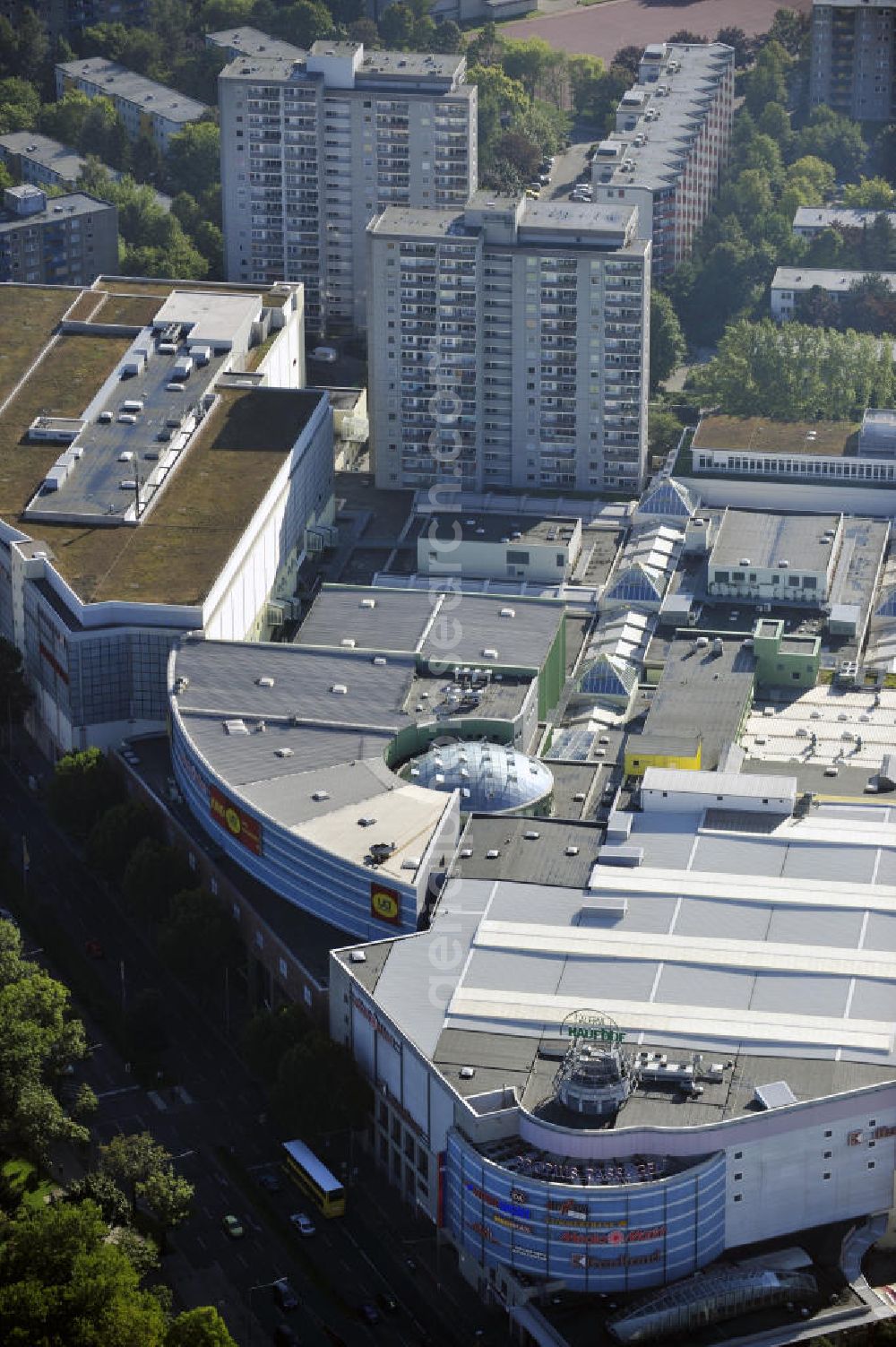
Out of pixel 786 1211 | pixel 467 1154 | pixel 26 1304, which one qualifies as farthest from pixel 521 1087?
pixel 26 1304

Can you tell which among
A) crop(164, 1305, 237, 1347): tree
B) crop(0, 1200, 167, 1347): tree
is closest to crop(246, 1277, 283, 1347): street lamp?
crop(0, 1200, 167, 1347): tree

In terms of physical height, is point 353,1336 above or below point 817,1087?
below

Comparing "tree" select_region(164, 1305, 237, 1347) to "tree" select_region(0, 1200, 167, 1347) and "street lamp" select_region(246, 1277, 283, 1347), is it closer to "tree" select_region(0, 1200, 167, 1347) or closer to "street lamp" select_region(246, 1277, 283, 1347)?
"tree" select_region(0, 1200, 167, 1347)

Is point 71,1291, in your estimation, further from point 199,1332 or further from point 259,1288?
point 259,1288

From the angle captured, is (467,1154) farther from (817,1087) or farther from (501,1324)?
(817,1087)

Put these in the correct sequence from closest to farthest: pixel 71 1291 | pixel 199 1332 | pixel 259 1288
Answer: pixel 199 1332, pixel 71 1291, pixel 259 1288

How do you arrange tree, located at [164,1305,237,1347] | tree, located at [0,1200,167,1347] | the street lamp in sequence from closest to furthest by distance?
tree, located at [164,1305,237,1347] → tree, located at [0,1200,167,1347] → the street lamp

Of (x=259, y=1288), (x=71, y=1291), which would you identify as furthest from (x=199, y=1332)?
(x=259, y=1288)
